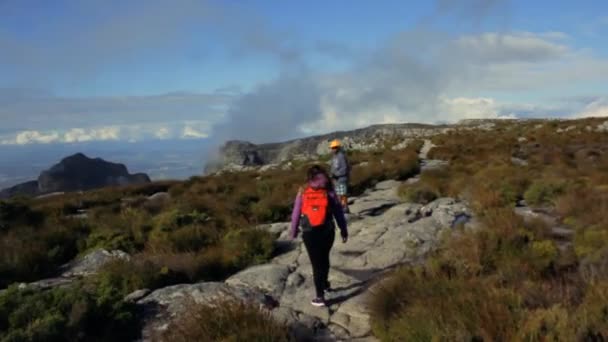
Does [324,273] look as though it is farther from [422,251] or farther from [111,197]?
[111,197]

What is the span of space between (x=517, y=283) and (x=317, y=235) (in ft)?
9.14

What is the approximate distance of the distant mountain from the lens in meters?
58.9

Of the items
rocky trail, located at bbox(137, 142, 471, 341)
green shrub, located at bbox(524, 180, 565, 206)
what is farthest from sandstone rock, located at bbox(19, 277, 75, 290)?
green shrub, located at bbox(524, 180, 565, 206)

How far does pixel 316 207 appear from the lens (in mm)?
7773

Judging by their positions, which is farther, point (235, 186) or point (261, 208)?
point (235, 186)

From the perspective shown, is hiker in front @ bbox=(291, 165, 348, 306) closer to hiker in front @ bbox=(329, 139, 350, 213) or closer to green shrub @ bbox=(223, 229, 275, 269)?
green shrub @ bbox=(223, 229, 275, 269)

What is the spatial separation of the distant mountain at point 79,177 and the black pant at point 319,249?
2028 inches

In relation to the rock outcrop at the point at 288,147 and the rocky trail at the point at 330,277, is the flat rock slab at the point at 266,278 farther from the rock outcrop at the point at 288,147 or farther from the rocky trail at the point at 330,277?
the rock outcrop at the point at 288,147

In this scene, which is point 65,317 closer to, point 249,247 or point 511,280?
point 249,247

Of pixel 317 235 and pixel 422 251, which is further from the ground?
pixel 317 235

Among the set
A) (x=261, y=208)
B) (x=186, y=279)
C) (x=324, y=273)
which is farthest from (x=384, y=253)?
(x=261, y=208)

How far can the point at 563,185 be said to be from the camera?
14.7m

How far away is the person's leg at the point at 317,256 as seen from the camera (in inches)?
308

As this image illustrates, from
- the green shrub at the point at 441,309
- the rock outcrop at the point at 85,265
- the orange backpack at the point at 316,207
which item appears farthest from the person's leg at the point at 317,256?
the rock outcrop at the point at 85,265
